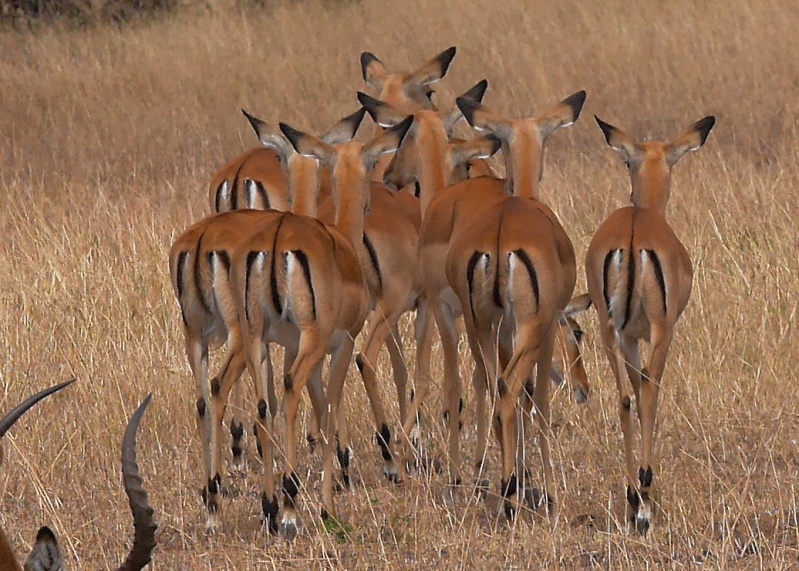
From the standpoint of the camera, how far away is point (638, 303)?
4918 mm

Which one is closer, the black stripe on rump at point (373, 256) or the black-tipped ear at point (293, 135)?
the black-tipped ear at point (293, 135)

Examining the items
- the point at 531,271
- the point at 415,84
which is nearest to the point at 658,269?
the point at 531,271

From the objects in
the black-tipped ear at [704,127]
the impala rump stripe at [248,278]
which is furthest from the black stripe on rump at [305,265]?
the black-tipped ear at [704,127]

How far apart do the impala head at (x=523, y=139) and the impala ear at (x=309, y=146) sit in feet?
2.06

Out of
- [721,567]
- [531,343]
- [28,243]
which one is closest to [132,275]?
[28,243]

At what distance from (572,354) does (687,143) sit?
50.2 inches

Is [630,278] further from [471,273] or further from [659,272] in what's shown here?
[471,273]

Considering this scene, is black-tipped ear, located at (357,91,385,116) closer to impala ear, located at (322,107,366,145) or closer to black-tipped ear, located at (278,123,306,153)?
impala ear, located at (322,107,366,145)

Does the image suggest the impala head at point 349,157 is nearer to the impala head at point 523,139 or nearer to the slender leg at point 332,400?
the impala head at point 523,139

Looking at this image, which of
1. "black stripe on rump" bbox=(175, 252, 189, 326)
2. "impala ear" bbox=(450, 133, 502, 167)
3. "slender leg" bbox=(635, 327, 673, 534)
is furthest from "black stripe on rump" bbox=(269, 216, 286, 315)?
"impala ear" bbox=(450, 133, 502, 167)

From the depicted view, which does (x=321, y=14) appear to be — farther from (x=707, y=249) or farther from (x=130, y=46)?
(x=707, y=249)

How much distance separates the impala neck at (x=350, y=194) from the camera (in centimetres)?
562

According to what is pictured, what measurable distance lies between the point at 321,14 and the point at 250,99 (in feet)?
9.86

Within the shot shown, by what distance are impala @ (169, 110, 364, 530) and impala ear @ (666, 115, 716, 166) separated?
5.07 feet
